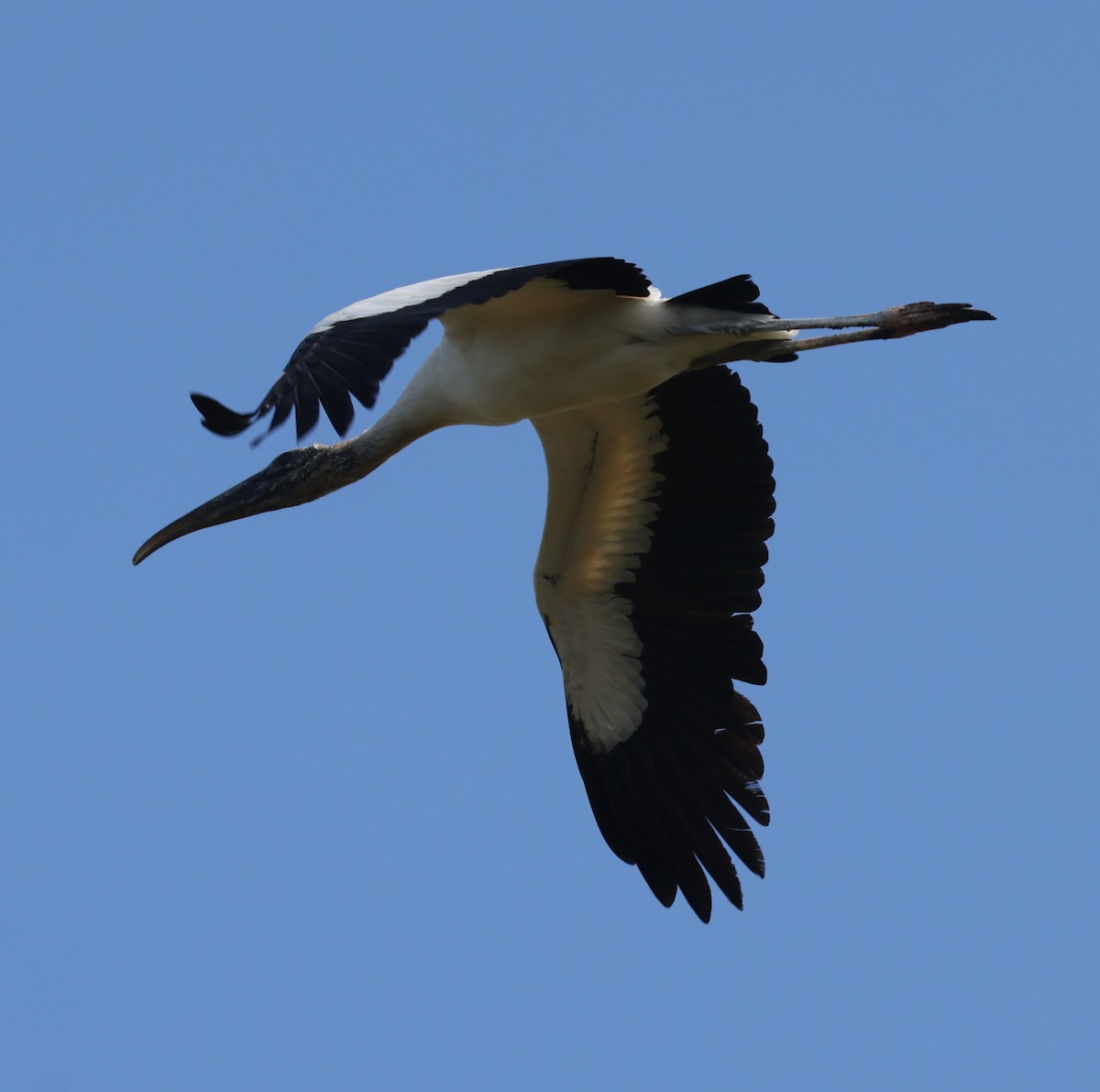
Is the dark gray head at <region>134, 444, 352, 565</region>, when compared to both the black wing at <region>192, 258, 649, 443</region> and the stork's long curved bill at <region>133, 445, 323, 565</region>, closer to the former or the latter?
the stork's long curved bill at <region>133, 445, 323, 565</region>

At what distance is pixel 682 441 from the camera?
12.6 meters

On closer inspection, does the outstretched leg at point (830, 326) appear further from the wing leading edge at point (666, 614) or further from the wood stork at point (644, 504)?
the wing leading edge at point (666, 614)

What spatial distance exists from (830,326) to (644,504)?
6.68 feet

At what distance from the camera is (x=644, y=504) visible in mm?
12867

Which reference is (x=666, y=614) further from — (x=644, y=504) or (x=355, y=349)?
(x=355, y=349)

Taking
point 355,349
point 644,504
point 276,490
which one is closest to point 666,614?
point 644,504

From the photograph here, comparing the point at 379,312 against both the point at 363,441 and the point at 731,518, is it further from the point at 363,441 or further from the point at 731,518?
Answer: the point at 731,518

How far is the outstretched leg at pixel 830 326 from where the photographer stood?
1117 centimetres

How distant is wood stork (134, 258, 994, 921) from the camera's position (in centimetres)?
1127

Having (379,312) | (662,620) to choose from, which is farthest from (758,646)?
(379,312)

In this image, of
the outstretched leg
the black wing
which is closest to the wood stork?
the outstretched leg

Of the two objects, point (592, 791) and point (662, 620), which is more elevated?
point (662, 620)

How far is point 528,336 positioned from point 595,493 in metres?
1.76

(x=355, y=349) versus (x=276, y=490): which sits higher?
(x=276, y=490)
